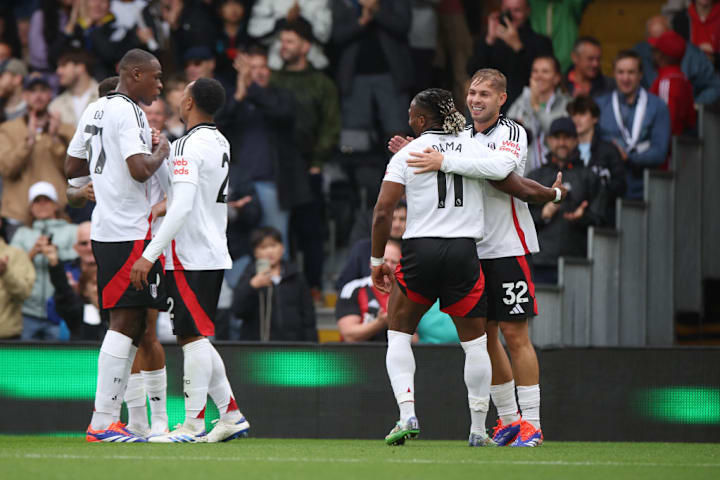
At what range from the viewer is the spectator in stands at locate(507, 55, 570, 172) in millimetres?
11727

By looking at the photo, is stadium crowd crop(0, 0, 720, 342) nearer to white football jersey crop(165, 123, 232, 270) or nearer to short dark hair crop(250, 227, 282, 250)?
short dark hair crop(250, 227, 282, 250)

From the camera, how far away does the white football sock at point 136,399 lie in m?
7.81

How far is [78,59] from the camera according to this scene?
1264 centimetres

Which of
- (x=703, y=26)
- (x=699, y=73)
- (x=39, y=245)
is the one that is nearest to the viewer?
(x=39, y=245)

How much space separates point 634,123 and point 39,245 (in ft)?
18.1

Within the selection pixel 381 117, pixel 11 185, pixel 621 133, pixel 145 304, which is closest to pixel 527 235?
pixel 145 304

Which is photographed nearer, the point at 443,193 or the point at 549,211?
the point at 443,193

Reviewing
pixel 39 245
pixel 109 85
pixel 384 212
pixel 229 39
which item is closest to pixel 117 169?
pixel 109 85

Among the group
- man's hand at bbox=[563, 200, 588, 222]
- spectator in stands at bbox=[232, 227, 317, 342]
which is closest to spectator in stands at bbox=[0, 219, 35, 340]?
spectator in stands at bbox=[232, 227, 317, 342]

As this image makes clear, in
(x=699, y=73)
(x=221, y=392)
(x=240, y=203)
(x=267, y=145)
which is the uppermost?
(x=699, y=73)

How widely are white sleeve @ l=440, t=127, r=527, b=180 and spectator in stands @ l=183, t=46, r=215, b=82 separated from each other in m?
5.72

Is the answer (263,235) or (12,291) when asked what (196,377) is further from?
(12,291)

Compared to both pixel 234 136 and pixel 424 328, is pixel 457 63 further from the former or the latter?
pixel 424 328

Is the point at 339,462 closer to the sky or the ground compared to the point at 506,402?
closer to the ground
